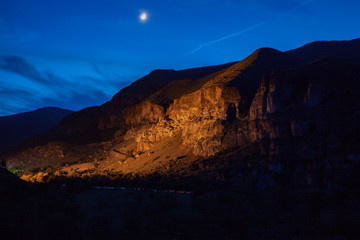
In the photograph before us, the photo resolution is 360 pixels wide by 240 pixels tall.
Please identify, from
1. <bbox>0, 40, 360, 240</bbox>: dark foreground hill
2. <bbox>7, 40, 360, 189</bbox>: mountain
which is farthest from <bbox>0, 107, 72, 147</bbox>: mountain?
<bbox>0, 40, 360, 240</bbox>: dark foreground hill

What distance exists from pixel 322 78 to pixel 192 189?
69.5 feet

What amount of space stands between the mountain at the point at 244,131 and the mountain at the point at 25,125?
122 ft

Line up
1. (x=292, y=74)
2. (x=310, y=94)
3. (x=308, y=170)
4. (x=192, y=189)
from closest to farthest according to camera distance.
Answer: (x=308, y=170)
(x=192, y=189)
(x=310, y=94)
(x=292, y=74)

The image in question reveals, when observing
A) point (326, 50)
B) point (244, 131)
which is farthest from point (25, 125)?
point (244, 131)

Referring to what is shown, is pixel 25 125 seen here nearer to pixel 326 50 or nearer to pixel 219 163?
pixel 326 50

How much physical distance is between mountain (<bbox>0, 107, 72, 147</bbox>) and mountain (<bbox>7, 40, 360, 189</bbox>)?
122 ft

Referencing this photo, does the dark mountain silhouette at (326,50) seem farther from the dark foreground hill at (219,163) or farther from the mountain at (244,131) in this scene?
the dark foreground hill at (219,163)

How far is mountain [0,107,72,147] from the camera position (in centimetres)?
13160

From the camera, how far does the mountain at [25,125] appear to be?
432 ft

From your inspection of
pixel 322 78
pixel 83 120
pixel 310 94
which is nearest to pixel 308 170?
pixel 310 94

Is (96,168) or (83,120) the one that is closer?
(96,168)

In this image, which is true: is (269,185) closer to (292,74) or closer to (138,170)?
(292,74)

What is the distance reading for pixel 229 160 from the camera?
4553 centimetres

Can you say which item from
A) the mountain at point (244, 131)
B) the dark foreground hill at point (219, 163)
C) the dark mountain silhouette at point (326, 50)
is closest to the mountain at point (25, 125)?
the mountain at point (244, 131)
